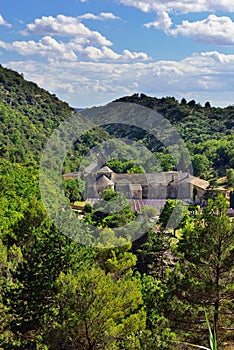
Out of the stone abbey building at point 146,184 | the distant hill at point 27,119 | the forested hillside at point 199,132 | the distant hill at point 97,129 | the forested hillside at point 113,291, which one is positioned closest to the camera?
the forested hillside at point 113,291

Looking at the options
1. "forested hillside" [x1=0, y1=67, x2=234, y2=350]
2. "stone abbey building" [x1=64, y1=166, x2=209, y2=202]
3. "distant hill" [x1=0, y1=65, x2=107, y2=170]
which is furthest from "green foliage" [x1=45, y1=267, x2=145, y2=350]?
"distant hill" [x1=0, y1=65, x2=107, y2=170]

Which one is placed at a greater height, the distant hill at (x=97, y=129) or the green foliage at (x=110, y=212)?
the distant hill at (x=97, y=129)

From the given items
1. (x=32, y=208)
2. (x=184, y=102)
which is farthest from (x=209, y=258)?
(x=184, y=102)

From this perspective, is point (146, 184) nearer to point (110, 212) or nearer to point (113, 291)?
point (110, 212)

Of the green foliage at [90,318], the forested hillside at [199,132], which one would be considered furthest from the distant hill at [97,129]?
the green foliage at [90,318]

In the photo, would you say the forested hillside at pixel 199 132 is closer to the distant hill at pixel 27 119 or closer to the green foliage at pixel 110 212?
the distant hill at pixel 27 119

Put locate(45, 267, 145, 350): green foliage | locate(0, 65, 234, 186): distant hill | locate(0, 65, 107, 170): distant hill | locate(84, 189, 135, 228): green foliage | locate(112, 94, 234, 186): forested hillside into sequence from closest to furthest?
locate(45, 267, 145, 350): green foliage
locate(84, 189, 135, 228): green foliage
locate(0, 65, 107, 170): distant hill
locate(0, 65, 234, 186): distant hill
locate(112, 94, 234, 186): forested hillside

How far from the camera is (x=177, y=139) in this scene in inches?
2842

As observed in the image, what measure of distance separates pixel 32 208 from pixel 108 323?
12.0 meters

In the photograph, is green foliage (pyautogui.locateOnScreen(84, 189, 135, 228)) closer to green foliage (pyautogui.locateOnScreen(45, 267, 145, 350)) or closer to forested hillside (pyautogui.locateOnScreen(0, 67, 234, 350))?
forested hillside (pyautogui.locateOnScreen(0, 67, 234, 350))

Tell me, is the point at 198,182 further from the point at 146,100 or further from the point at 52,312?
the point at 146,100

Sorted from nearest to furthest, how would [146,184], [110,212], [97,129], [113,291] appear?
[113,291] → [110,212] → [146,184] → [97,129]

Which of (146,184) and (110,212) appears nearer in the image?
(110,212)

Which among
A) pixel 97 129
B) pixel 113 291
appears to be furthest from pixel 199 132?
pixel 113 291
